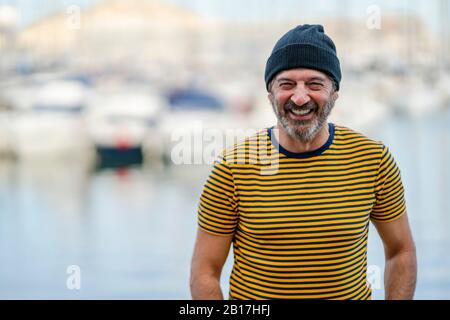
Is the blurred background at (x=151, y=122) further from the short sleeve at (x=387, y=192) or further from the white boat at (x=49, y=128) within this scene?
the short sleeve at (x=387, y=192)

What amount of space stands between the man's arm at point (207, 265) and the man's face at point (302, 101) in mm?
297

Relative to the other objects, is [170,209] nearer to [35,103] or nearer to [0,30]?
[35,103]

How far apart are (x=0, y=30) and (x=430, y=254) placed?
88.9ft

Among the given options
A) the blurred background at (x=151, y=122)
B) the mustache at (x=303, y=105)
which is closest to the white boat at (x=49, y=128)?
the blurred background at (x=151, y=122)

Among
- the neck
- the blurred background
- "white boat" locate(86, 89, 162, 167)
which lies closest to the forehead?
the neck

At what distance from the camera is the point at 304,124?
5.95 feet

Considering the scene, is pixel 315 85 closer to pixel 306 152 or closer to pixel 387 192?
pixel 306 152

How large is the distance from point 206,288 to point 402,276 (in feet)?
1.51

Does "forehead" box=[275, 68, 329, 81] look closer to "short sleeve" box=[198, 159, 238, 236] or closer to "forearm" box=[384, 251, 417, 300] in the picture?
"short sleeve" box=[198, 159, 238, 236]

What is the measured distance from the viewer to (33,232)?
10820 millimetres

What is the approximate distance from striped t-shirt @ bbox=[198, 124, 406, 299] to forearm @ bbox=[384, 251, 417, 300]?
0.26 feet

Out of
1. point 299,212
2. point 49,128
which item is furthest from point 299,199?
point 49,128

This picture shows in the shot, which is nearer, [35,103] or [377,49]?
[35,103]

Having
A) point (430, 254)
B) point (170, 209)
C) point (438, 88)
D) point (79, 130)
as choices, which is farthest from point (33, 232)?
point (438, 88)
